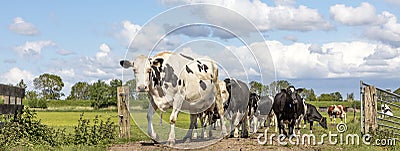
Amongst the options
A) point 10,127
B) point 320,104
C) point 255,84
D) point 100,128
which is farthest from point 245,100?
point 320,104

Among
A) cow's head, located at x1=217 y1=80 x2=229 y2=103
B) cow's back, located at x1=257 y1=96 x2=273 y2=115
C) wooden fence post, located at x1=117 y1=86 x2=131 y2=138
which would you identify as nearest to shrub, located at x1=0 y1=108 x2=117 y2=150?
wooden fence post, located at x1=117 y1=86 x2=131 y2=138

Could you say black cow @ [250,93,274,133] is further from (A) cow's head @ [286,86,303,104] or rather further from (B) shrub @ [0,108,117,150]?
(B) shrub @ [0,108,117,150]

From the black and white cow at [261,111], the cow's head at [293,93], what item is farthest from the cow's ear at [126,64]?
the black and white cow at [261,111]

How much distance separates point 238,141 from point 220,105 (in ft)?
5.82

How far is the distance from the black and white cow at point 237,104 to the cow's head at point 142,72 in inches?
170

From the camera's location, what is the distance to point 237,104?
59.0 ft

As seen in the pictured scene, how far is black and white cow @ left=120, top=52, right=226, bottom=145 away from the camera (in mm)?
12781

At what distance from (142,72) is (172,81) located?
1.00 m

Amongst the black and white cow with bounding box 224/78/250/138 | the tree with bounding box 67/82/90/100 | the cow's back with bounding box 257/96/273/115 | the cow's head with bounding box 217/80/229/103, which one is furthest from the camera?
the tree with bounding box 67/82/90/100

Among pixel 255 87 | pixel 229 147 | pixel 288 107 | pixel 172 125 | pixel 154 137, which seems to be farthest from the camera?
pixel 255 87

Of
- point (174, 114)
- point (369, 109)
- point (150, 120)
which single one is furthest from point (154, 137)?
point (369, 109)

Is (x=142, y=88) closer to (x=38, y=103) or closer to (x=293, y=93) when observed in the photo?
(x=293, y=93)

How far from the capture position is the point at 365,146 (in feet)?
48.8

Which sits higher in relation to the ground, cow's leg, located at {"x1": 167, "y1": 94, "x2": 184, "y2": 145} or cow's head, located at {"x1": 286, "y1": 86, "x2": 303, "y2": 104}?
cow's head, located at {"x1": 286, "y1": 86, "x2": 303, "y2": 104}
